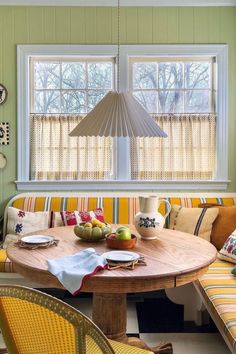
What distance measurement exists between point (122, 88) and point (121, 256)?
7.24 ft

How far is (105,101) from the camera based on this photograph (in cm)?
236

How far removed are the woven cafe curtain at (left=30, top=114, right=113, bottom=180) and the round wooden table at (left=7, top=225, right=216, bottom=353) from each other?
51.0 inches

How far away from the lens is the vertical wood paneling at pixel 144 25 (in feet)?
12.1

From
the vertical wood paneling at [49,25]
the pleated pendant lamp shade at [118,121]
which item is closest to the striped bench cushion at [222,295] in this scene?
the pleated pendant lamp shade at [118,121]

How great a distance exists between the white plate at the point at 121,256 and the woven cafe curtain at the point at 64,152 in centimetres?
187

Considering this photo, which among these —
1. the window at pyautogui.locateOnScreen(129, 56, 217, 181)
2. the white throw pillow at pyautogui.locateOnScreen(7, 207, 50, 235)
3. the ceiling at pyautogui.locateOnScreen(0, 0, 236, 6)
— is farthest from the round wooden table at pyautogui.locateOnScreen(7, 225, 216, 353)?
the ceiling at pyautogui.locateOnScreen(0, 0, 236, 6)

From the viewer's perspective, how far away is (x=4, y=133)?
3.72m

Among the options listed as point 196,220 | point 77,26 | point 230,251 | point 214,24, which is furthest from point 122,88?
point 230,251

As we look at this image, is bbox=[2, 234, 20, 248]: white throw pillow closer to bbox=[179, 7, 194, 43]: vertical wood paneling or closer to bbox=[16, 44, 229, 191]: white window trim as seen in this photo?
bbox=[16, 44, 229, 191]: white window trim

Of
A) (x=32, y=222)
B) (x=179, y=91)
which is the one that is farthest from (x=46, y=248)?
(x=179, y=91)

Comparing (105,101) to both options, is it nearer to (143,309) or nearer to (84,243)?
(84,243)

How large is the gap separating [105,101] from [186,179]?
1661mm

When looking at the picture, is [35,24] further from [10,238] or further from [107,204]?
[10,238]

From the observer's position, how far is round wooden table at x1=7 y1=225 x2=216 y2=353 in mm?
1692
